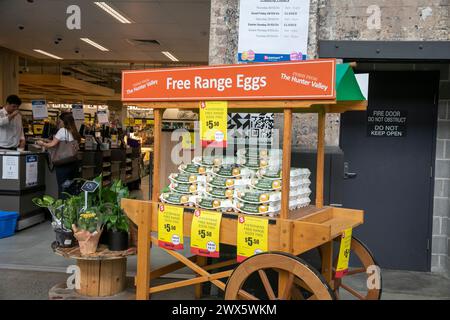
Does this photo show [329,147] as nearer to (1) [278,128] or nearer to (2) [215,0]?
(1) [278,128]

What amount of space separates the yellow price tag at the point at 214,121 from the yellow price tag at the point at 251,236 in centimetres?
50

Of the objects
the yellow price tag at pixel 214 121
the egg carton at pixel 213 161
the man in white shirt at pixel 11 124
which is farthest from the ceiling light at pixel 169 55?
the yellow price tag at pixel 214 121

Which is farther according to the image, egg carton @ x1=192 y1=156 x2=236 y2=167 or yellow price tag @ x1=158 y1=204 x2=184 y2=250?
egg carton @ x1=192 y1=156 x2=236 y2=167

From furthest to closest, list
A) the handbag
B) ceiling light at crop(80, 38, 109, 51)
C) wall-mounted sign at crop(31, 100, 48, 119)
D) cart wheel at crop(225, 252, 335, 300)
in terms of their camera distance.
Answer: ceiling light at crop(80, 38, 109, 51) < wall-mounted sign at crop(31, 100, 48, 119) < the handbag < cart wheel at crop(225, 252, 335, 300)

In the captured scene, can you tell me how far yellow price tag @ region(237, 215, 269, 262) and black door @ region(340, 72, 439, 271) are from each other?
94.4 inches

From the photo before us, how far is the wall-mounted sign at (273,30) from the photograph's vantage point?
15.0ft

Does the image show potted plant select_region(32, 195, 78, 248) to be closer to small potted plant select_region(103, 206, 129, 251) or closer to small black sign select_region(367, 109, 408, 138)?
small potted plant select_region(103, 206, 129, 251)

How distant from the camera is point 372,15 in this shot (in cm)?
459

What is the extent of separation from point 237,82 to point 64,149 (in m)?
4.61

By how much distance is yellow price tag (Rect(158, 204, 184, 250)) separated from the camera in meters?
3.20

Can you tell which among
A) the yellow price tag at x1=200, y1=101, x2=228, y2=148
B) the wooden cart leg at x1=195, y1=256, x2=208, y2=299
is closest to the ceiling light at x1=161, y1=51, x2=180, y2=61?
the wooden cart leg at x1=195, y1=256, x2=208, y2=299

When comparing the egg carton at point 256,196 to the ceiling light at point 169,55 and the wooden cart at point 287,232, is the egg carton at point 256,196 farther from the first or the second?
the ceiling light at point 169,55

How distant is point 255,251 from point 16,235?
14.6 ft

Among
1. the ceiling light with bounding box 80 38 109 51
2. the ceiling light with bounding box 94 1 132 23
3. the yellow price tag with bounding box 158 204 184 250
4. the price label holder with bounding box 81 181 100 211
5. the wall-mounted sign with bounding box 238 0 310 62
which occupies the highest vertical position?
the ceiling light with bounding box 94 1 132 23
